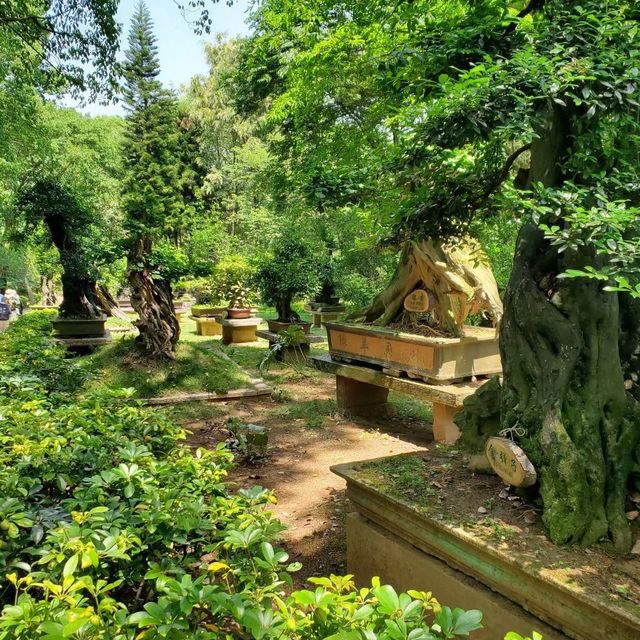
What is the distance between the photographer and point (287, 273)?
1075 centimetres

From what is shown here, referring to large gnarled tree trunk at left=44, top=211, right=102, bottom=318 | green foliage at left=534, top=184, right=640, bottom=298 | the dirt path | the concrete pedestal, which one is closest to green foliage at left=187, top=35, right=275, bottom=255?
large gnarled tree trunk at left=44, top=211, right=102, bottom=318

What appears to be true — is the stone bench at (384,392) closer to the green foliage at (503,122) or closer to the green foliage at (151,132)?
the green foliage at (503,122)

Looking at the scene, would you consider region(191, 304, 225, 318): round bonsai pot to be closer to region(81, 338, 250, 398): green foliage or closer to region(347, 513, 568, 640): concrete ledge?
region(81, 338, 250, 398): green foliage

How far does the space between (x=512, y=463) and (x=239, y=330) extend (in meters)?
10.9

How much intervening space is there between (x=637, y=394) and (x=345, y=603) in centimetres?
218

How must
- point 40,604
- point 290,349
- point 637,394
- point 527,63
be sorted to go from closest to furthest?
point 40,604, point 527,63, point 637,394, point 290,349

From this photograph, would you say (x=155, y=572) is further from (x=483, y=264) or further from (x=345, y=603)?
(x=483, y=264)

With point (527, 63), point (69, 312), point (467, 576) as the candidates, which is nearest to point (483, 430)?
point (467, 576)

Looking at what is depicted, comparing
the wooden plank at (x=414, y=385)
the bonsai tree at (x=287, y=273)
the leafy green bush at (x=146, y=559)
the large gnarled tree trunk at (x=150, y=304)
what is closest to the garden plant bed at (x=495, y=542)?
the leafy green bush at (x=146, y=559)

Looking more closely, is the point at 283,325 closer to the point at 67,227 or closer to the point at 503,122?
the point at 67,227

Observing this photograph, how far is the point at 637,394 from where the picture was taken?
274 cm

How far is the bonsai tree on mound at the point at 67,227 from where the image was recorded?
31.9 feet

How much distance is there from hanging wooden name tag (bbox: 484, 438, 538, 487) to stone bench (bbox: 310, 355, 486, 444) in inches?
60.2

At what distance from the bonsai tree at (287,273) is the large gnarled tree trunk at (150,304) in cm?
287
